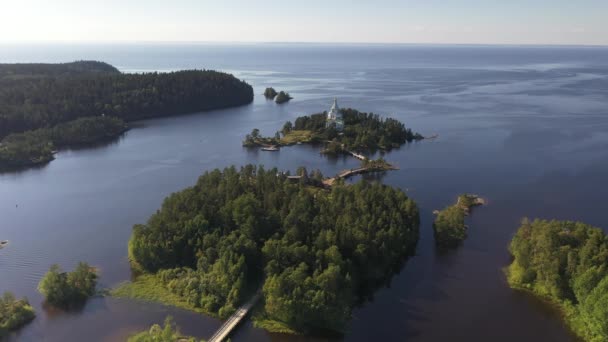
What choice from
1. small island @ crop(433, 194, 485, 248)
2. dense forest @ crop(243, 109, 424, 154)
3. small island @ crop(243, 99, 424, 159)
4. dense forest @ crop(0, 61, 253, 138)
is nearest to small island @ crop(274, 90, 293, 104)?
dense forest @ crop(0, 61, 253, 138)

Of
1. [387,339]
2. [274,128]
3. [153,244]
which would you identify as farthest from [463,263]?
[274,128]

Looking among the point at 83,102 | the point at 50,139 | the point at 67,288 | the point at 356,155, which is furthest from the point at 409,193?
the point at 83,102

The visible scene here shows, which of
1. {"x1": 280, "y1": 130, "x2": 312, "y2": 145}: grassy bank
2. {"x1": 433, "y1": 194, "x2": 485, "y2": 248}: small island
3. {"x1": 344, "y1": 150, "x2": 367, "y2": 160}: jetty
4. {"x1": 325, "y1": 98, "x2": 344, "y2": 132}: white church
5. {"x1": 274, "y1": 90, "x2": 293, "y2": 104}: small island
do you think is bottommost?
{"x1": 433, "y1": 194, "x2": 485, "y2": 248}: small island

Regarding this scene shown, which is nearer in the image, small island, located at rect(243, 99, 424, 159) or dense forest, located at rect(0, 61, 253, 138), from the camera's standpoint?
small island, located at rect(243, 99, 424, 159)

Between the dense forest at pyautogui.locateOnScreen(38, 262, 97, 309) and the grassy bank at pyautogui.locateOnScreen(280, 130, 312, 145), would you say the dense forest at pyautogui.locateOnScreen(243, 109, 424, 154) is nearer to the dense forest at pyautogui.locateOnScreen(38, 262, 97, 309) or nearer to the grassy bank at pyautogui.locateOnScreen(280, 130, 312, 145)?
the grassy bank at pyautogui.locateOnScreen(280, 130, 312, 145)

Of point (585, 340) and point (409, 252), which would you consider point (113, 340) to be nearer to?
point (409, 252)
